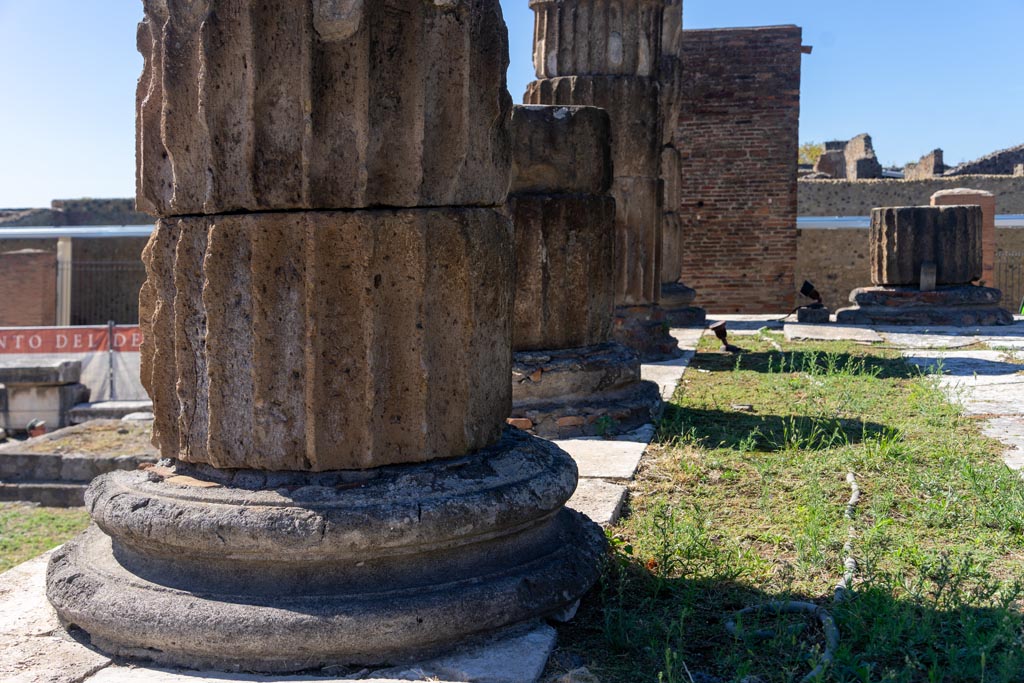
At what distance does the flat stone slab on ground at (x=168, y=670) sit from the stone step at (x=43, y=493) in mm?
7978

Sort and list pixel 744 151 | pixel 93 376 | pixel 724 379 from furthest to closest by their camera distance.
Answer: pixel 744 151 → pixel 93 376 → pixel 724 379

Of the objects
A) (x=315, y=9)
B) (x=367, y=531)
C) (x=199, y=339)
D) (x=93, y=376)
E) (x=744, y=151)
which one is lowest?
(x=93, y=376)

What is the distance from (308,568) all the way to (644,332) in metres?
6.09

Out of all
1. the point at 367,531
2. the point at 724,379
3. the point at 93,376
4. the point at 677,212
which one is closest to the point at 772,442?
the point at 724,379

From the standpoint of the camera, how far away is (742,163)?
54.3ft

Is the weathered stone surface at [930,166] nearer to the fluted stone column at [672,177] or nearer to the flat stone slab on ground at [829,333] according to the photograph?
the flat stone slab on ground at [829,333]

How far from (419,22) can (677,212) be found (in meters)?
9.68

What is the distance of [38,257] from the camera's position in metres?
20.1

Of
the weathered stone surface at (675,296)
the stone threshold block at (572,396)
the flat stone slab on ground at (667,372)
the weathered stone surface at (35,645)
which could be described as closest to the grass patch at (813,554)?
the stone threshold block at (572,396)

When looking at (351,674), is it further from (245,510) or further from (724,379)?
(724,379)

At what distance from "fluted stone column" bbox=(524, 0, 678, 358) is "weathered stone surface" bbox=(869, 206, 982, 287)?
5.59 m

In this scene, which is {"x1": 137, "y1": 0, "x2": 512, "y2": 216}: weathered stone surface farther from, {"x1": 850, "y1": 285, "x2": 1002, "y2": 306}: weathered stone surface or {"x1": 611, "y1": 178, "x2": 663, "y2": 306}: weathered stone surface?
{"x1": 850, "y1": 285, "x2": 1002, "y2": 306}: weathered stone surface

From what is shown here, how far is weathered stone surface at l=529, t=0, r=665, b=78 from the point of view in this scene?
8.13 metres

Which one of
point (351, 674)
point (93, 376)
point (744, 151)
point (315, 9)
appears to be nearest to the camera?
point (351, 674)
